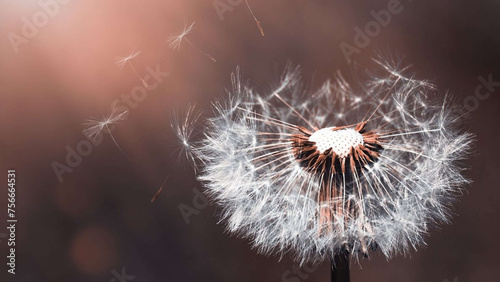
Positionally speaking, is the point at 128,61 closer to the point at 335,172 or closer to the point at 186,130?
the point at 186,130

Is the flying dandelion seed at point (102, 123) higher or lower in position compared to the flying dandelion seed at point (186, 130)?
lower

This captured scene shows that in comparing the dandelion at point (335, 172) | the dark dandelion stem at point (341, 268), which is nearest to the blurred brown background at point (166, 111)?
the dandelion at point (335, 172)

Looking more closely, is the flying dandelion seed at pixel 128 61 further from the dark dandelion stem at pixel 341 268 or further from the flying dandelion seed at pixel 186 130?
the dark dandelion stem at pixel 341 268

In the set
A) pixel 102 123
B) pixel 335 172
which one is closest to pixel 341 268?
pixel 335 172

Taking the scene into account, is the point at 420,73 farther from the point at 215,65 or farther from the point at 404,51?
the point at 215,65

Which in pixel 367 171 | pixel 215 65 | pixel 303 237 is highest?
pixel 215 65

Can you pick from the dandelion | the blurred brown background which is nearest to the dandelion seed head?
the dandelion

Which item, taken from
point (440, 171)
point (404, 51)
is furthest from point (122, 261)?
point (404, 51)
